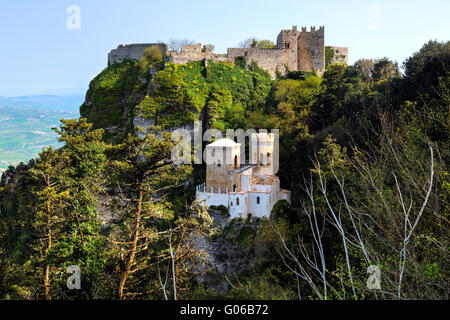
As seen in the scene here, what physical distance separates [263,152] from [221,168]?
398 cm

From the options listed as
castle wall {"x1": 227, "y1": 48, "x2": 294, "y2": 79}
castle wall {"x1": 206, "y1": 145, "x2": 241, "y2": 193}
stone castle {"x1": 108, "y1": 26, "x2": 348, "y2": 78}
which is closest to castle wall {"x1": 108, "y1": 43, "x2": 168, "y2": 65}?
stone castle {"x1": 108, "y1": 26, "x2": 348, "y2": 78}

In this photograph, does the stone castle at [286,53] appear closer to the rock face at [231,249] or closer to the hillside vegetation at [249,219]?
the hillside vegetation at [249,219]

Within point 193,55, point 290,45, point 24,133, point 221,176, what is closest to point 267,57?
point 290,45

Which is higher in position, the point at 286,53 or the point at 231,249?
→ the point at 286,53

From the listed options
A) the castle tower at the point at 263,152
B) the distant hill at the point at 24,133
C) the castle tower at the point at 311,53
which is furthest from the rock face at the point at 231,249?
the distant hill at the point at 24,133

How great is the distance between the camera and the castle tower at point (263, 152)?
92.3ft

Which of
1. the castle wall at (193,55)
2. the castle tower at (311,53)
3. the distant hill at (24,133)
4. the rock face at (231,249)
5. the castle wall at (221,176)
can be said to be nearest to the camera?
the rock face at (231,249)

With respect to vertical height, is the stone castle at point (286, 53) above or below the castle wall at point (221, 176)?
above

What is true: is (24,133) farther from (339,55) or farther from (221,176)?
(221,176)

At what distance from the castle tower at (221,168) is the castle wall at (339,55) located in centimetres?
2480

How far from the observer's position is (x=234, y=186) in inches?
1022

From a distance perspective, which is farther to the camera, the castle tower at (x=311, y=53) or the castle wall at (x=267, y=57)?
the castle tower at (x=311, y=53)

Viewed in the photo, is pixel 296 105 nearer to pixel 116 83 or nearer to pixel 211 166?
pixel 211 166

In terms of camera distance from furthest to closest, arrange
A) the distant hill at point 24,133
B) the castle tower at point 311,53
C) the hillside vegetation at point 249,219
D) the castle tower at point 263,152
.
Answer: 1. the distant hill at point 24,133
2. the castle tower at point 311,53
3. the castle tower at point 263,152
4. the hillside vegetation at point 249,219
